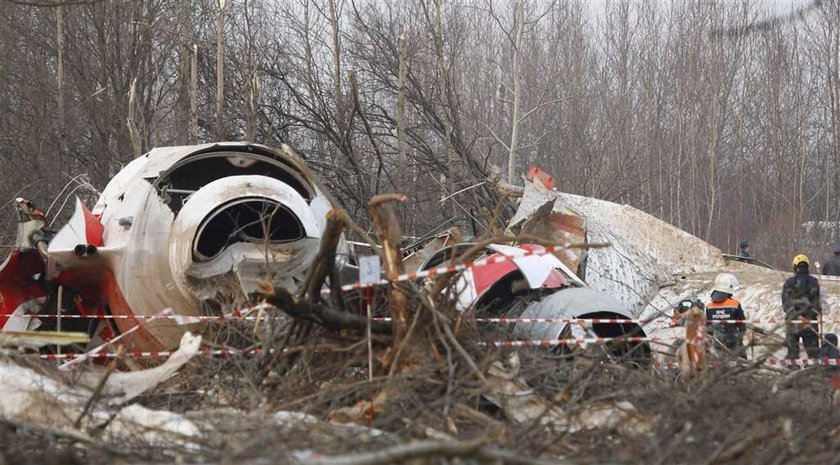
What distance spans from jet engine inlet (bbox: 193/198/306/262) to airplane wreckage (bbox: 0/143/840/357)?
0.01 m

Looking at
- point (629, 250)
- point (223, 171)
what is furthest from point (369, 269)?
point (629, 250)

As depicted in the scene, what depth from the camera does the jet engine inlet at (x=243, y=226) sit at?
734 centimetres

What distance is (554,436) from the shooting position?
4.50 m

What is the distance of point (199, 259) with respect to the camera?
7.30 m

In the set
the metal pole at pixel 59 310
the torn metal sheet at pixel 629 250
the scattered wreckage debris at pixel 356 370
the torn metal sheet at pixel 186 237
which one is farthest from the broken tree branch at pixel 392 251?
the torn metal sheet at pixel 629 250

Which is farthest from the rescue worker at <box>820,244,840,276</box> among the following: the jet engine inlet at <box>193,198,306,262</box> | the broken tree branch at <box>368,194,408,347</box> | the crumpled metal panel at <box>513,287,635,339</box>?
the broken tree branch at <box>368,194,408,347</box>

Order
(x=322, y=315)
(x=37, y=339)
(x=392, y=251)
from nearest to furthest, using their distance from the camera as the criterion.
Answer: (x=322, y=315)
(x=392, y=251)
(x=37, y=339)

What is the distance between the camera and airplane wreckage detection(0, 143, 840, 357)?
285 inches

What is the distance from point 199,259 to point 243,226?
1.60 feet

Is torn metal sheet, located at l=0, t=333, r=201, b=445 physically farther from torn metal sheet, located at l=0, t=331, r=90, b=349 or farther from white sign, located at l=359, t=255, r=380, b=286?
white sign, located at l=359, t=255, r=380, b=286

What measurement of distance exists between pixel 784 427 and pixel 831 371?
4.05 metres

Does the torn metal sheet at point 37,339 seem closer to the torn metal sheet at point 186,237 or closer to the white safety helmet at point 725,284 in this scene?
the torn metal sheet at point 186,237

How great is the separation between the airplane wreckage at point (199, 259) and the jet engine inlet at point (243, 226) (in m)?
0.01

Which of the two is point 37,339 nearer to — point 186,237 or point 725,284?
point 186,237
